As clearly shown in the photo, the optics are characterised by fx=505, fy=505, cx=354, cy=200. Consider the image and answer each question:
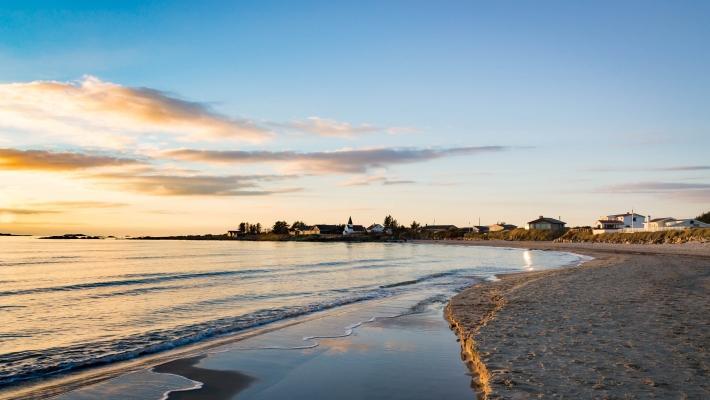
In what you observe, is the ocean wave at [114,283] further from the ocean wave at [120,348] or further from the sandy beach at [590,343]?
the sandy beach at [590,343]

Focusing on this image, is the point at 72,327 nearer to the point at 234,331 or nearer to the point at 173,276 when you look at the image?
the point at 234,331

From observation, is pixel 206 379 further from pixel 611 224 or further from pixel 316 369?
pixel 611 224

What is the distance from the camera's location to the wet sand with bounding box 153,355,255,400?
8988mm

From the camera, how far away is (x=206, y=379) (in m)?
10.2

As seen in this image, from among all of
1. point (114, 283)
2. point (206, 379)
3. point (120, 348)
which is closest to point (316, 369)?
point (206, 379)

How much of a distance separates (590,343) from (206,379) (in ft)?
26.7

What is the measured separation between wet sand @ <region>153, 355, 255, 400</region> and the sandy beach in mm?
4478

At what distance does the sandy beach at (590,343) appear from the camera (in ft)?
25.7

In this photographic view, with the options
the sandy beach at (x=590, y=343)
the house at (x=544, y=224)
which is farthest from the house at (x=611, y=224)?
the sandy beach at (x=590, y=343)

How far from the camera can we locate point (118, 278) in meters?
36.1

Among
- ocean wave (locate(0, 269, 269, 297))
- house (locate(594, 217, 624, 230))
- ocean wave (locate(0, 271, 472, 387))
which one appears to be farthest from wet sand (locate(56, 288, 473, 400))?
house (locate(594, 217, 624, 230))

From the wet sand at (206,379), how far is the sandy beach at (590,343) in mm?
4478

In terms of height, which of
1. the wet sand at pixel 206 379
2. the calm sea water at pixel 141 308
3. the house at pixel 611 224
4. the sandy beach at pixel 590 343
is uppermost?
the house at pixel 611 224

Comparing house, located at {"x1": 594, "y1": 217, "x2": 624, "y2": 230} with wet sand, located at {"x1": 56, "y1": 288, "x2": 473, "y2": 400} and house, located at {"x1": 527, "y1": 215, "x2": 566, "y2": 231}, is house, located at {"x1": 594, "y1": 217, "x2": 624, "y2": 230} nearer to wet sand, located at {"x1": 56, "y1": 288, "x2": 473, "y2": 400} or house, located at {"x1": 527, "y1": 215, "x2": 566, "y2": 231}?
house, located at {"x1": 527, "y1": 215, "x2": 566, "y2": 231}
